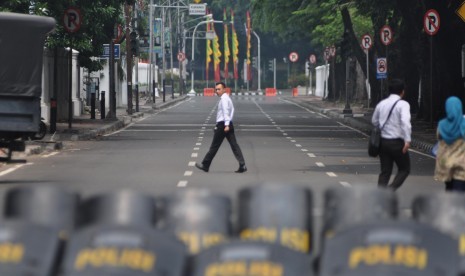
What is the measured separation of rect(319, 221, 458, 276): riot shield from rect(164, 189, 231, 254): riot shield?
3.16 ft

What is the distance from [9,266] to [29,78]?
19.6m

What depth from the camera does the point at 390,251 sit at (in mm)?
6582

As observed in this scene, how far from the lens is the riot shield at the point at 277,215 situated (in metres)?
7.88

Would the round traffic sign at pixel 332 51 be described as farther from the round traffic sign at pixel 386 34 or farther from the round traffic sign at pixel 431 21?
the round traffic sign at pixel 431 21

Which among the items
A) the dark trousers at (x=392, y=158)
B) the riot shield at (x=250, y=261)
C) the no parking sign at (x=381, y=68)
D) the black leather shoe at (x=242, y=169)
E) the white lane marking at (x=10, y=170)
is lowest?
the white lane marking at (x=10, y=170)

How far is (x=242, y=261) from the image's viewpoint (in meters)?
6.45

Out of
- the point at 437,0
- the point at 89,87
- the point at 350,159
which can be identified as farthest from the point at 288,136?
the point at 89,87

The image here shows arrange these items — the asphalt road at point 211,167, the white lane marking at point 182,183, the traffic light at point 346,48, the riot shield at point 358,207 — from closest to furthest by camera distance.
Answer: the riot shield at point 358,207 < the white lane marking at point 182,183 < the asphalt road at point 211,167 < the traffic light at point 346,48

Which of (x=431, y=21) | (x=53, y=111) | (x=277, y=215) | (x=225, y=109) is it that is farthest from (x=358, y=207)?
(x=431, y=21)

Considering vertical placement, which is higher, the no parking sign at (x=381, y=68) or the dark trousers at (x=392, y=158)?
the no parking sign at (x=381, y=68)

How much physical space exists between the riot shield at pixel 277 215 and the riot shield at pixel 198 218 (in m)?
0.16

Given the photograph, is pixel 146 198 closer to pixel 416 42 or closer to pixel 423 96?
pixel 423 96

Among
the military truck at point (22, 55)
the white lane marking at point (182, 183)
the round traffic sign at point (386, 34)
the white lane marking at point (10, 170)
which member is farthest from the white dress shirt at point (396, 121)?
the round traffic sign at point (386, 34)

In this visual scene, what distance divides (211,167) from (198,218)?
63.5 ft
